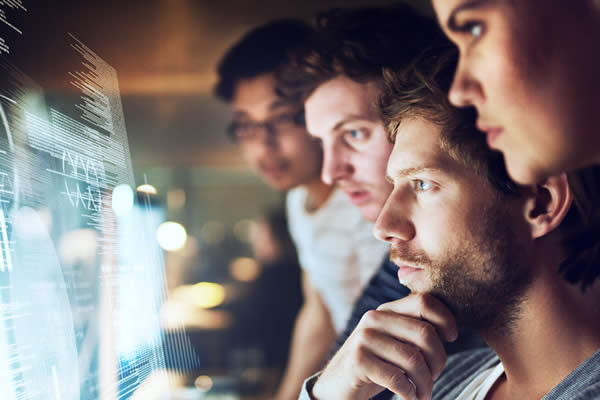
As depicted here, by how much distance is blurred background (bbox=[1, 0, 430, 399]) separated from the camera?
0.79 meters

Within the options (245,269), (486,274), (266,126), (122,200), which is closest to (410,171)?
(486,274)

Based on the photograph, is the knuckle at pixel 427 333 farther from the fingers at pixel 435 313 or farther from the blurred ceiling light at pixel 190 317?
the blurred ceiling light at pixel 190 317

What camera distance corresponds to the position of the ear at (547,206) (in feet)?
1.52

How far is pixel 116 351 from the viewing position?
23.1 inches

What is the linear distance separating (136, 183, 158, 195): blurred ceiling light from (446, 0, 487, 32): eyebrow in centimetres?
45

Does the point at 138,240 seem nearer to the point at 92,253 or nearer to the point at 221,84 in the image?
the point at 92,253

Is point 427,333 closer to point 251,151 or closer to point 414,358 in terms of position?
point 414,358

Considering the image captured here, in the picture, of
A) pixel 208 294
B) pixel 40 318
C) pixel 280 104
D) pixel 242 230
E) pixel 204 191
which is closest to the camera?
pixel 40 318

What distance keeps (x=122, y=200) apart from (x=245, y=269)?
926 mm

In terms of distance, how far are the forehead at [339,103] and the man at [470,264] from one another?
8cm

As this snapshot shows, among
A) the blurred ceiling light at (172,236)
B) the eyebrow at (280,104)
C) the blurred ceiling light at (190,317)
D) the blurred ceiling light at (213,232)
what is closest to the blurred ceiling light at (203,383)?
the blurred ceiling light at (190,317)

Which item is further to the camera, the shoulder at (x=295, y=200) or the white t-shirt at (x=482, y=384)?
the shoulder at (x=295, y=200)

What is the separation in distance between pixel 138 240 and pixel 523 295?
0.49 meters

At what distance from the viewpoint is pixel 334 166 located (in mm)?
699
